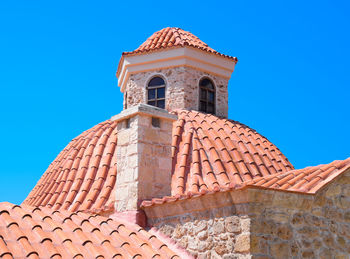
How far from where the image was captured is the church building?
21.5 ft

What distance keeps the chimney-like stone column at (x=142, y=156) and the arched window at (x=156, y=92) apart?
444 centimetres

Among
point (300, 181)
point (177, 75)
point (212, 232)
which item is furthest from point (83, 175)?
point (300, 181)

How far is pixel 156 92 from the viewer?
13102 millimetres

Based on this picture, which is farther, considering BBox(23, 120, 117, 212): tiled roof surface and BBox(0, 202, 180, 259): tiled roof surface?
BBox(23, 120, 117, 212): tiled roof surface

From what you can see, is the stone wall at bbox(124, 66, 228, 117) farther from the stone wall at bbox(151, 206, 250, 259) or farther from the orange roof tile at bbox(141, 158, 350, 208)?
the stone wall at bbox(151, 206, 250, 259)

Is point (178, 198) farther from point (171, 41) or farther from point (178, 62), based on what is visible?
point (171, 41)

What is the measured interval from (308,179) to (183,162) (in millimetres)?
3373

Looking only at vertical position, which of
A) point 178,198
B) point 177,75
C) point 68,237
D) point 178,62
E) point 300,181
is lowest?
point 68,237

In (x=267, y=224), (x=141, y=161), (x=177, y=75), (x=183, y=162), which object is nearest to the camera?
(x=267, y=224)

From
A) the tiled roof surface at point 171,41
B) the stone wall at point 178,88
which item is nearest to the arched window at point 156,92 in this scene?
the stone wall at point 178,88

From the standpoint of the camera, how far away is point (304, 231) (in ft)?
22.3

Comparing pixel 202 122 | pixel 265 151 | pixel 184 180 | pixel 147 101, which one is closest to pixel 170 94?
pixel 147 101

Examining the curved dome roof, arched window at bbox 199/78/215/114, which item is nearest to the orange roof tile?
the curved dome roof

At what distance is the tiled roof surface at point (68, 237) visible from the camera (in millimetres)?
6285
